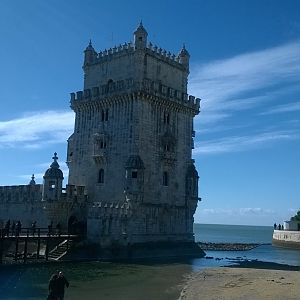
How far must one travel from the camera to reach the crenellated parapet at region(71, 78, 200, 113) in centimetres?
5312

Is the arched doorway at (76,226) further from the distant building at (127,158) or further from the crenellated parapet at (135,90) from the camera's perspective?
the crenellated parapet at (135,90)

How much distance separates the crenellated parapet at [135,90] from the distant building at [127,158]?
0.11 metres

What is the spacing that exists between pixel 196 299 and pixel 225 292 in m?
3.50

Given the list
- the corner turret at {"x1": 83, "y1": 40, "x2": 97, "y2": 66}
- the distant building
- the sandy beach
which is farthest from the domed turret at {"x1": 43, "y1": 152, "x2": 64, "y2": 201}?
the sandy beach

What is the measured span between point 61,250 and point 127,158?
37.6 feet

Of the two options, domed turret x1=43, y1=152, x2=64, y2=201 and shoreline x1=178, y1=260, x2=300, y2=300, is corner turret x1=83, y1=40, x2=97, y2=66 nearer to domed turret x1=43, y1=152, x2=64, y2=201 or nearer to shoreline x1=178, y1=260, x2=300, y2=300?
domed turret x1=43, y1=152, x2=64, y2=201

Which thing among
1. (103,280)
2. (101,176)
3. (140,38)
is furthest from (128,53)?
(103,280)

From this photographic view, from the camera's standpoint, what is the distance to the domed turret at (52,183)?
5212 cm

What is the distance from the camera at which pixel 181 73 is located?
60.3 m

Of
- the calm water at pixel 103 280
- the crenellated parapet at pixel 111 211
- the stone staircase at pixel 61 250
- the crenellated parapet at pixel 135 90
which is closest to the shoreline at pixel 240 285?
the calm water at pixel 103 280

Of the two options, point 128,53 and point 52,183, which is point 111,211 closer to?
point 52,183

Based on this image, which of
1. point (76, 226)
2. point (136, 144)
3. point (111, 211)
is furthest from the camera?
point (76, 226)

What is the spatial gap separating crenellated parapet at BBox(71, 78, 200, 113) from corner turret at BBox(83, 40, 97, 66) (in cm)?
413

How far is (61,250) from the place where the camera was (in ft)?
161
